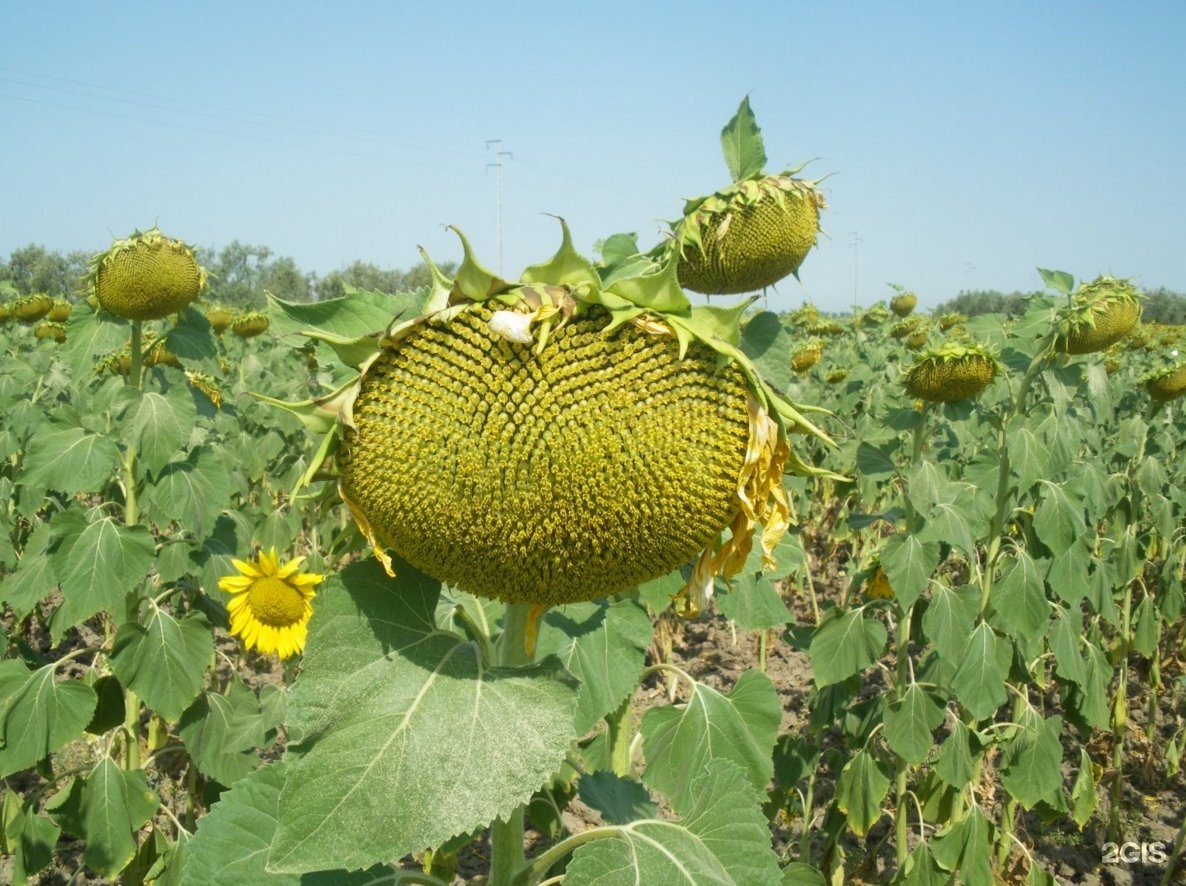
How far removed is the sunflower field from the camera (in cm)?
117

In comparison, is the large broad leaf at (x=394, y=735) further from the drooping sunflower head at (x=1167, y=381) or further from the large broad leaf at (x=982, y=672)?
the drooping sunflower head at (x=1167, y=381)

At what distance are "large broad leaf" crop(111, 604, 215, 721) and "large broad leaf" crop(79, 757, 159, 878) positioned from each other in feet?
0.97

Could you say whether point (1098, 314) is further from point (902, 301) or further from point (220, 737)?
point (902, 301)

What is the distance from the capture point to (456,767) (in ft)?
3.93

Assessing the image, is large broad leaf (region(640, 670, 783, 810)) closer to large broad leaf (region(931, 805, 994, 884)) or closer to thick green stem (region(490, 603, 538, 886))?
thick green stem (region(490, 603, 538, 886))

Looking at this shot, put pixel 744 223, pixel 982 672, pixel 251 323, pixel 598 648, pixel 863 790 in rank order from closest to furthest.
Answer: pixel 598 648, pixel 744 223, pixel 982 672, pixel 863 790, pixel 251 323

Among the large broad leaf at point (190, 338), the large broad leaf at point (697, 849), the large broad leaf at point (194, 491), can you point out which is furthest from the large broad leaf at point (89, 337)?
the large broad leaf at point (697, 849)

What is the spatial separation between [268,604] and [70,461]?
976 millimetres

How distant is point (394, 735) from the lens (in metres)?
1.22

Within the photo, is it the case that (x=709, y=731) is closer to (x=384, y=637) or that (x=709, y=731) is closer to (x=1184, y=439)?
(x=384, y=637)

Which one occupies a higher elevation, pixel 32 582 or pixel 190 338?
pixel 190 338

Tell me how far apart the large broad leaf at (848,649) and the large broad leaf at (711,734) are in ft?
6.31

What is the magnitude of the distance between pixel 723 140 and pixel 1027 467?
2.43 meters

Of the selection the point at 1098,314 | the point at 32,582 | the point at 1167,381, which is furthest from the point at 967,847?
the point at 1167,381
